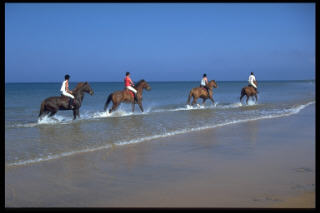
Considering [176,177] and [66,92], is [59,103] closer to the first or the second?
[66,92]

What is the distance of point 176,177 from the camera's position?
207 inches

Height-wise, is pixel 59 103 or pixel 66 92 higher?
pixel 66 92

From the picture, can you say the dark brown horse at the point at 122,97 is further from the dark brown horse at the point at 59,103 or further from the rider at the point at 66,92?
the rider at the point at 66,92

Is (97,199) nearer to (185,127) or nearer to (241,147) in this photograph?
(241,147)

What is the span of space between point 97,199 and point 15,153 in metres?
3.65

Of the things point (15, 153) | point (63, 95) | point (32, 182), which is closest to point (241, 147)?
point (32, 182)

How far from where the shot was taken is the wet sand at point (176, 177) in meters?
4.25

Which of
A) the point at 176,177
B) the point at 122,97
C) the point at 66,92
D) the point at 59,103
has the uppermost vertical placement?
the point at 66,92

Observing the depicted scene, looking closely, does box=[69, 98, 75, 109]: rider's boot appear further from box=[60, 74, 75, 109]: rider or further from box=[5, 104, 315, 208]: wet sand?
box=[5, 104, 315, 208]: wet sand

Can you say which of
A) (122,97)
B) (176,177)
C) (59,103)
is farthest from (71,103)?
A: (176,177)

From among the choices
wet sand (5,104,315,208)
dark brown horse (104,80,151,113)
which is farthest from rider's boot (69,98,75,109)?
wet sand (5,104,315,208)

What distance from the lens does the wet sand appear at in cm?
425

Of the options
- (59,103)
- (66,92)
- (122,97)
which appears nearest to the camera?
(59,103)

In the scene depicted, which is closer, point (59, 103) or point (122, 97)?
point (59, 103)
